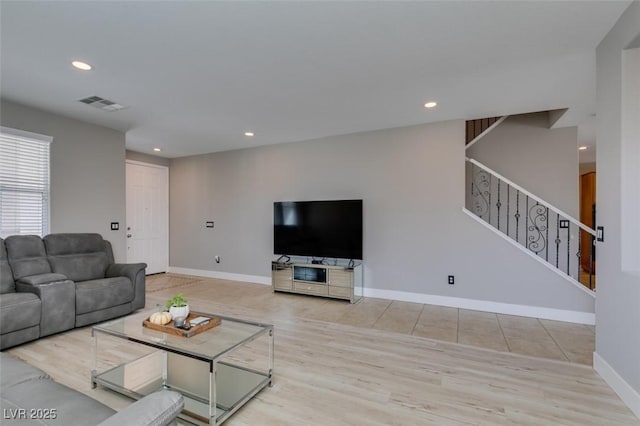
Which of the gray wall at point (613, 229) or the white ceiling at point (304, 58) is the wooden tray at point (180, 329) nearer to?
the white ceiling at point (304, 58)

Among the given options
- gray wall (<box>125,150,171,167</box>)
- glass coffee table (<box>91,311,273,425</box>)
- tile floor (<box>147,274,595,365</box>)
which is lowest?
tile floor (<box>147,274,595,365</box>)

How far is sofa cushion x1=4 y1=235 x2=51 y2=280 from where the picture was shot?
3.29 meters

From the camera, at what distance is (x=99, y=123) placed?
433 cm

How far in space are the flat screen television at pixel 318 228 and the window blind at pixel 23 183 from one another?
3.10 m

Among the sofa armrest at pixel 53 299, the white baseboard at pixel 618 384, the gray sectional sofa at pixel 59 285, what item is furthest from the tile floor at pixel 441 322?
the sofa armrest at pixel 53 299

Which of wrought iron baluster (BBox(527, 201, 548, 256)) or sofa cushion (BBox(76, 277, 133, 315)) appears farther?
wrought iron baluster (BBox(527, 201, 548, 256))

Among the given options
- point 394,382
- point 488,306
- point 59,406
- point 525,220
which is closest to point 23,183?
point 59,406

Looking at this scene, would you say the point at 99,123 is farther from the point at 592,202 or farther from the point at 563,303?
the point at 592,202

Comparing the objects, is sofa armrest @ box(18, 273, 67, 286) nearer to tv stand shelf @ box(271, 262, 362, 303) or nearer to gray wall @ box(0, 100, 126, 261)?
gray wall @ box(0, 100, 126, 261)

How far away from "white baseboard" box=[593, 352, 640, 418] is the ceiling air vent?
532 cm

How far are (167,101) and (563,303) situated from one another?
532 centimetres

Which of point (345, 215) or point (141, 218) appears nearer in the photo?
point (345, 215)

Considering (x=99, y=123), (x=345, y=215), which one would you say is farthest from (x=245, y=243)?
(x=99, y=123)

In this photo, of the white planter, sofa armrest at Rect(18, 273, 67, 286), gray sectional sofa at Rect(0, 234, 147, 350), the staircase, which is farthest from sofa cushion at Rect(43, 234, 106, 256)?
the staircase
